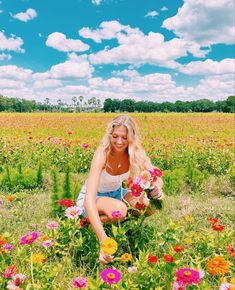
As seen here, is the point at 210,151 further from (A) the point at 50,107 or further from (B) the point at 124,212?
(A) the point at 50,107

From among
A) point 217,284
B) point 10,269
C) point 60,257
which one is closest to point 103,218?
point 60,257

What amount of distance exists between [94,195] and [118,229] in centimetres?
31

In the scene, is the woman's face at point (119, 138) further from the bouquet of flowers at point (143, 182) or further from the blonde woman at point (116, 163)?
the bouquet of flowers at point (143, 182)

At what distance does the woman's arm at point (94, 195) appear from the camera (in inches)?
95.5

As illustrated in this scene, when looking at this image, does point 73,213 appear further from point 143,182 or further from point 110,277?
point 110,277

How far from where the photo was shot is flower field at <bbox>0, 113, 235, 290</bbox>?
1.94 m

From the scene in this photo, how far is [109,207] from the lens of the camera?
2.96 metres

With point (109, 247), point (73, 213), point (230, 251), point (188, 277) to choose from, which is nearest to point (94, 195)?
point (73, 213)

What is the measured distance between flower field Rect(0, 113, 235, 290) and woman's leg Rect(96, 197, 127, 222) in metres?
0.09

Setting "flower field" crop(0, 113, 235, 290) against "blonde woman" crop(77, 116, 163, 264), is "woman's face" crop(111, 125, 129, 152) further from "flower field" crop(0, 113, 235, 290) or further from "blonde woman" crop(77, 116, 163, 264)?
"flower field" crop(0, 113, 235, 290)

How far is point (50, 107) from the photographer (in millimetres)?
100312

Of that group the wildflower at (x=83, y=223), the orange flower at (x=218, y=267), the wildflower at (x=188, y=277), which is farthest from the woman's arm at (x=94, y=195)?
the wildflower at (x=188, y=277)

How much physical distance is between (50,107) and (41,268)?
10065 centimetres

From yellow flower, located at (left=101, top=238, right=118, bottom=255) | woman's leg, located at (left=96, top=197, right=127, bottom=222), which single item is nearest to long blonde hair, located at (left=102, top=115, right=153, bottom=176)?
woman's leg, located at (left=96, top=197, right=127, bottom=222)
